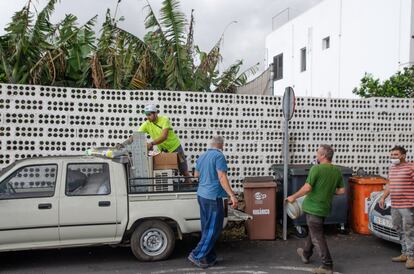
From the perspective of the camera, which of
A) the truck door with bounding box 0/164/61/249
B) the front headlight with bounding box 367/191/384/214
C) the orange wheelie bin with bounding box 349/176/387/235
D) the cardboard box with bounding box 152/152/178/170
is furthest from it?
the orange wheelie bin with bounding box 349/176/387/235

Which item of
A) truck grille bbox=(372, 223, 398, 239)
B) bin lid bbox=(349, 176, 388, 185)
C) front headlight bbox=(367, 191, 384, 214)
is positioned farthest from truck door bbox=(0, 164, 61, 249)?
bin lid bbox=(349, 176, 388, 185)

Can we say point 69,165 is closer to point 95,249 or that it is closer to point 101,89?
point 95,249

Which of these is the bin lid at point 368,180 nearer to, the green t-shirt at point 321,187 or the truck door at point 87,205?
the green t-shirt at point 321,187

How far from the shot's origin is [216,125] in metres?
9.61

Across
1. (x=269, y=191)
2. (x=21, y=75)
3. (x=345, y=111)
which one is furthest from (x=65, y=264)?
(x=345, y=111)

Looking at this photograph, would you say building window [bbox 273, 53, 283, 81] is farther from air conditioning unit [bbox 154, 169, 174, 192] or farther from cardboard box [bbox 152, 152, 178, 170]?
air conditioning unit [bbox 154, 169, 174, 192]

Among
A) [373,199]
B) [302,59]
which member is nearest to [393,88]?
[373,199]

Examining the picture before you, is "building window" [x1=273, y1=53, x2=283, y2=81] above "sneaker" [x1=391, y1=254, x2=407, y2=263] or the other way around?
above

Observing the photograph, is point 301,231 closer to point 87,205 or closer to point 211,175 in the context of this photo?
→ point 211,175

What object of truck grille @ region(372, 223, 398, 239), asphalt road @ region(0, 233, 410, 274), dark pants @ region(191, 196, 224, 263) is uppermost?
dark pants @ region(191, 196, 224, 263)

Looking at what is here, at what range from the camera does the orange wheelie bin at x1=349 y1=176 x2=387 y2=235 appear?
796 cm

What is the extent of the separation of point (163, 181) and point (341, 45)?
14.0m

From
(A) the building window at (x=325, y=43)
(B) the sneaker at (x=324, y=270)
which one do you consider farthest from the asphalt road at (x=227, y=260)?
(A) the building window at (x=325, y=43)

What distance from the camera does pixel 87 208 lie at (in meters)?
5.92
